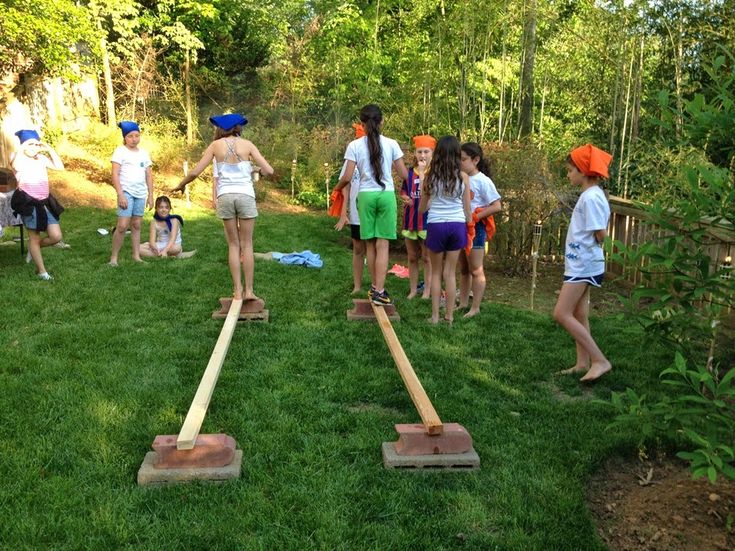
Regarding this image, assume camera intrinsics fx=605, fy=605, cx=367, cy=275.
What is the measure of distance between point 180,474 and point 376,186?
11.5 feet

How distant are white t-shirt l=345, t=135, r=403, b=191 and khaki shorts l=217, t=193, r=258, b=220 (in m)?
1.03

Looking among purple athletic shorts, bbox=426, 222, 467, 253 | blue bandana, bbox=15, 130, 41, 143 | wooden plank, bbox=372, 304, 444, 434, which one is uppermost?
blue bandana, bbox=15, 130, 41, 143

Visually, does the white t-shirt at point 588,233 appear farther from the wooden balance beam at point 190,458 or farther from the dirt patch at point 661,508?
the wooden balance beam at point 190,458

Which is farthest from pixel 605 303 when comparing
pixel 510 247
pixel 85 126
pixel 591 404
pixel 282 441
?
pixel 85 126

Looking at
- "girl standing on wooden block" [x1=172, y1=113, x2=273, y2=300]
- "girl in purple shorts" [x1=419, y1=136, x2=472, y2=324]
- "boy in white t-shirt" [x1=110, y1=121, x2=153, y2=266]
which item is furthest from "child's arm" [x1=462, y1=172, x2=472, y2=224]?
"boy in white t-shirt" [x1=110, y1=121, x2=153, y2=266]

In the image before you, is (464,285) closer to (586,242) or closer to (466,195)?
(466,195)

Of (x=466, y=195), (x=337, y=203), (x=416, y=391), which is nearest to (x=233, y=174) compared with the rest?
(x=337, y=203)

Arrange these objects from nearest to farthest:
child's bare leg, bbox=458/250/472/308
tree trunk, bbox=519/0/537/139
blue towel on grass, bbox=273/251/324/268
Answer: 1. child's bare leg, bbox=458/250/472/308
2. blue towel on grass, bbox=273/251/324/268
3. tree trunk, bbox=519/0/537/139

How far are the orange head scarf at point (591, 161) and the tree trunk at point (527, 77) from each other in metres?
7.37

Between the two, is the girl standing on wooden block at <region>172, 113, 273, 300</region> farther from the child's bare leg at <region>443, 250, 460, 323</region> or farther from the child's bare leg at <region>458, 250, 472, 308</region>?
the child's bare leg at <region>458, 250, 472, 308</region>

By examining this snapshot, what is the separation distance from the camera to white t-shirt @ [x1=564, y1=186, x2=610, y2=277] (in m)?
4.12

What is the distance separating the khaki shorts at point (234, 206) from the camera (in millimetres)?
5516

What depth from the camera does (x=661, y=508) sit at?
8.90ft

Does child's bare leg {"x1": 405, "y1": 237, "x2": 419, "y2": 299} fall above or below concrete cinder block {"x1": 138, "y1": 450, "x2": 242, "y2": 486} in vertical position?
above
